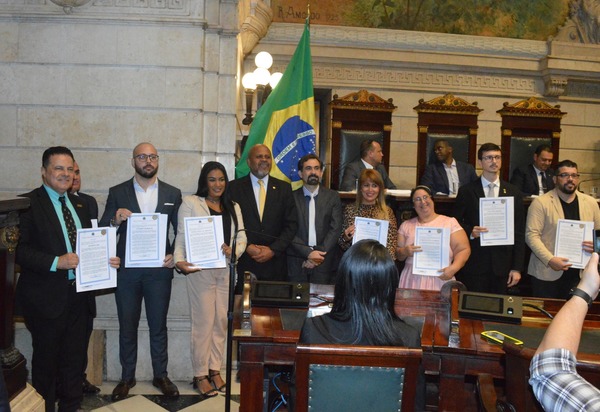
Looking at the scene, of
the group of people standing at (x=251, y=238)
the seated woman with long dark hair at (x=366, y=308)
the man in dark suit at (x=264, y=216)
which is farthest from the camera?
the man in dark suit at (x=264, y=216)

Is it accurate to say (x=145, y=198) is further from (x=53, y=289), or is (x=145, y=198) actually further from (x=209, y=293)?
(x=53, y=289)

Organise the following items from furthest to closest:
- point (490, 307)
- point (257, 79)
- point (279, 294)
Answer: point (257, 79)
point (279, 294)
point (490, 307)

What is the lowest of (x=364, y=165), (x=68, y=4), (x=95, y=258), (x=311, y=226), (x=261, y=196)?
(x=95, y=258)

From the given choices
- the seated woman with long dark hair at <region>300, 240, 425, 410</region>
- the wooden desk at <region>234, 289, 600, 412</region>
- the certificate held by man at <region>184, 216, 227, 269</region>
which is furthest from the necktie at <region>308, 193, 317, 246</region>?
the seated woman with long dark hair at <region>300, 240, 425, 410</region>

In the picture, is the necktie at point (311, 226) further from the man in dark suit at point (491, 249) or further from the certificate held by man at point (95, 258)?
the certificate held by man at point (95, 258)

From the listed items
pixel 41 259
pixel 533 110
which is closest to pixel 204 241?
pixel 41 259

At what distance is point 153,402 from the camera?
4660 millimetres

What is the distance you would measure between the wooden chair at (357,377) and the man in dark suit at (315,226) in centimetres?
289

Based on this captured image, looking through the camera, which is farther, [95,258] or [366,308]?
[95,258]

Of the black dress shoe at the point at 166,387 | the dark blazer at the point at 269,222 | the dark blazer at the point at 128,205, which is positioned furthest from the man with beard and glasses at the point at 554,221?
the black dress shoe at the point at 166,387

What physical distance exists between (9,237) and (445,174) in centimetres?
525

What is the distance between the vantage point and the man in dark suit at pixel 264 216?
197 inches

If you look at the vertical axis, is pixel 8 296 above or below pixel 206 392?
above

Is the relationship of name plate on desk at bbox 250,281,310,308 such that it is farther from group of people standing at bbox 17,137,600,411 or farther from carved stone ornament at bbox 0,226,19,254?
carved stone ornament at bbox 0,226,19,254
